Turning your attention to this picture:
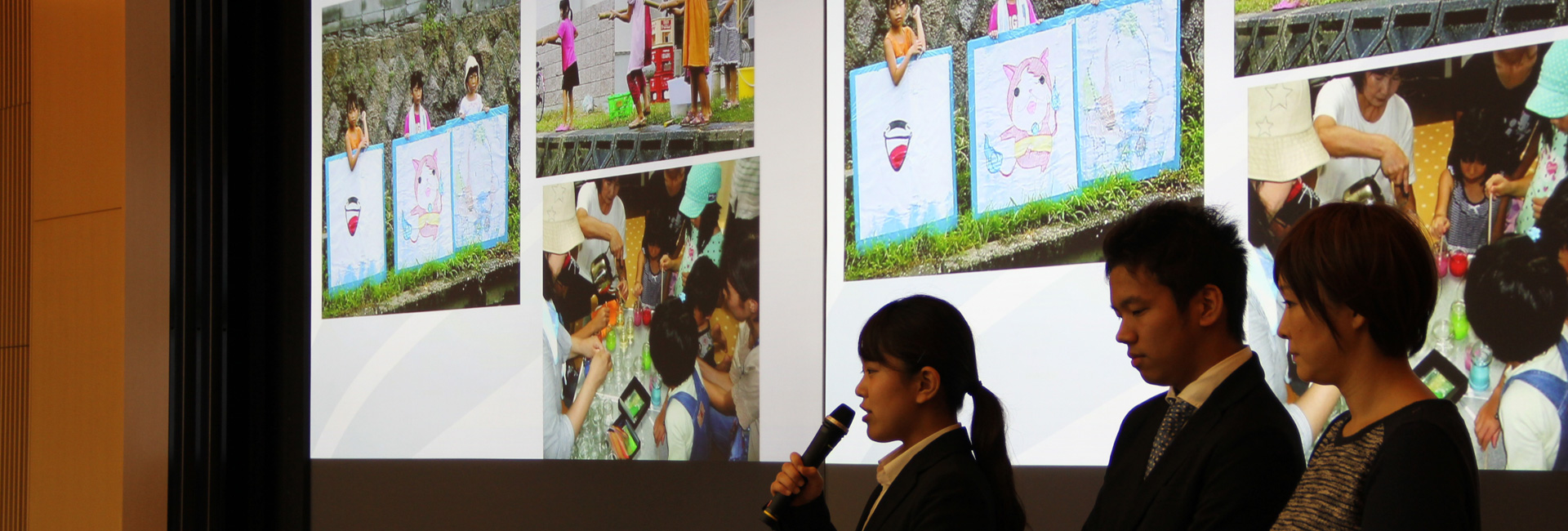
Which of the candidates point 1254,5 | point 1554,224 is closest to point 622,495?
point 1254,5

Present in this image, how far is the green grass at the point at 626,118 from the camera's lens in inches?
130

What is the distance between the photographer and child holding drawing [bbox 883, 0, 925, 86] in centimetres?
296

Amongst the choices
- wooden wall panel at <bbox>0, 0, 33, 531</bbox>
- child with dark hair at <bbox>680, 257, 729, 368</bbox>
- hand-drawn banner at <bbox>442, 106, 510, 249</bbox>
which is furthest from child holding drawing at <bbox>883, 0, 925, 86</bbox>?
wooden wall panel at <bbox>0, 0, 33, 531</bbox>

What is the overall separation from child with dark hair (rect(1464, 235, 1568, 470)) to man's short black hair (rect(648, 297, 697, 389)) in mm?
1900

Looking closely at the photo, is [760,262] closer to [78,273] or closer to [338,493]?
[338,493]

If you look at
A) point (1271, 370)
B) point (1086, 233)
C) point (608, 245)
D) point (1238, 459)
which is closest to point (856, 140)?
point (1086, 233)

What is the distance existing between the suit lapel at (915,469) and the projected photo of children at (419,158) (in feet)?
7.21

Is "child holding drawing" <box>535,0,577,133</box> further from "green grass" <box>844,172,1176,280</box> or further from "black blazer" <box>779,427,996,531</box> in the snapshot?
"black blazer" <box>779,427,996,531</box>

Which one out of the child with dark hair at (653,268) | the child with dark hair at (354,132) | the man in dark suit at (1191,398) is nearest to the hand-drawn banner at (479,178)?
the child with dark hair at (354,132)

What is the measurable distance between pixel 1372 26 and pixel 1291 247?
117 cm

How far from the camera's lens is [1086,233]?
2.64m

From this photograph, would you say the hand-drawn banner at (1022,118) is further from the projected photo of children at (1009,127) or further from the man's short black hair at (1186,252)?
the man's short black hair at (1186,252)

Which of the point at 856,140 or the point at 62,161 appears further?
the point at 62,161

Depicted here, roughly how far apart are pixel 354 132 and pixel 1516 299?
3623 millimetres
